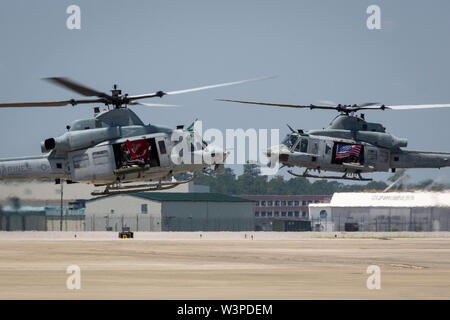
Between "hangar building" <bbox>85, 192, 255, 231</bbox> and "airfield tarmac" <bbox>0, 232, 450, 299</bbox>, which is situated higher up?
"airfield tarmac" <bbox>0, 232, 450, 299</bbox>

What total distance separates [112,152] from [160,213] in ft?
225

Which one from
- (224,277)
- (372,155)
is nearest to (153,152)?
(372,155)

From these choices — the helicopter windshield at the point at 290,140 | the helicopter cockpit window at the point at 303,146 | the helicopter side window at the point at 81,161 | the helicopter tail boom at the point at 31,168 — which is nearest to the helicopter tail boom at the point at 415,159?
the helicopter cockpit window at the point at 303,146

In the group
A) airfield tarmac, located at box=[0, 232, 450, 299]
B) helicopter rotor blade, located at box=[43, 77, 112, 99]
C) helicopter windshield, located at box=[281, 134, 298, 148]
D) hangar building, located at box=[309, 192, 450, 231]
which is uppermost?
helicopter rotor blade, located at box=[43, 77, 112, 99]

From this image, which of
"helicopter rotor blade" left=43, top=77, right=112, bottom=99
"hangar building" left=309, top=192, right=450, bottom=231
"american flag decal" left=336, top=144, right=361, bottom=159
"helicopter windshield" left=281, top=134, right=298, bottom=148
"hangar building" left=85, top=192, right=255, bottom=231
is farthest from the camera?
"hangar building" left=85, top=192, right=255, bottom=231

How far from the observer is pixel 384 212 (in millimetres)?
109000

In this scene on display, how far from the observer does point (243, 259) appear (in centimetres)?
3988

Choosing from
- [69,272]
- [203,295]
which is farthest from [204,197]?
[203,295]

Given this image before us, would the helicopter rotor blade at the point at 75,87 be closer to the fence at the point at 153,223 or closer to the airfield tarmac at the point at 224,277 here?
the airfield tarmac at the point at 224,277

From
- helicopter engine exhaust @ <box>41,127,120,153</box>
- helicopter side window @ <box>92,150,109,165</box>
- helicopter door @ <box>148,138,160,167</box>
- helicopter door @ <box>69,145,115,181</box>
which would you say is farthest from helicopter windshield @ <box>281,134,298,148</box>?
helicopter side window @ <box>92,150,109,165</box>

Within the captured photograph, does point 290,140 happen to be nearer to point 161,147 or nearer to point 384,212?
point 161,147

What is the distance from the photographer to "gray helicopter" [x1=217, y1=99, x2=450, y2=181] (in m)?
56.6

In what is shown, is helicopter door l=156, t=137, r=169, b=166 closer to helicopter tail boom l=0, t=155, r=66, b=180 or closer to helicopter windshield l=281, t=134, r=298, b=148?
helicopter tail boom l=0, t=155, r=66, b=180

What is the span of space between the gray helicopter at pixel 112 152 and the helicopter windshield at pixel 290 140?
9601 millimetres
